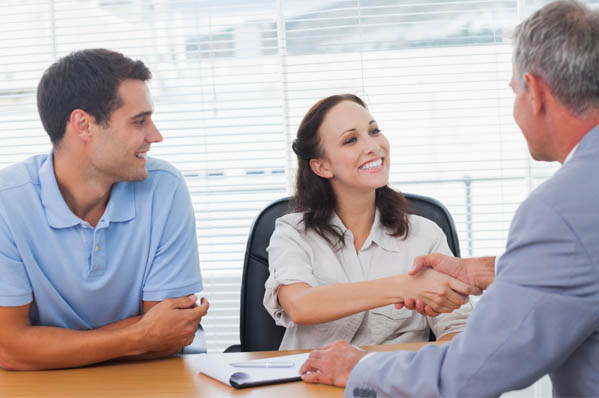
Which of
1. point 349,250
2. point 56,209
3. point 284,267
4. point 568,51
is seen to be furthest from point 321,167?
point 568,51

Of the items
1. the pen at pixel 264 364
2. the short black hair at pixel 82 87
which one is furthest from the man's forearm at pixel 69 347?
the short black hair at pixel 82 87

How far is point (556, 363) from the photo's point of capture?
1.12 m

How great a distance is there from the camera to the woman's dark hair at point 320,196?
7.26 ft

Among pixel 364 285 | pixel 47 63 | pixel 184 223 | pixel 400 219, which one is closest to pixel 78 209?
pixel 184 223

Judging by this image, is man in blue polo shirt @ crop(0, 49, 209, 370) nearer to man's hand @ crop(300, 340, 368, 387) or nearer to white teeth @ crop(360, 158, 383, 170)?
man's hand @ crop(300, 340, 368, 387)

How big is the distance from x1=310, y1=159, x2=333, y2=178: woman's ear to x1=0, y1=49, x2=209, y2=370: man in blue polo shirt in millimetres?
512

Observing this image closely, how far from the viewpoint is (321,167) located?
2330 millimetres

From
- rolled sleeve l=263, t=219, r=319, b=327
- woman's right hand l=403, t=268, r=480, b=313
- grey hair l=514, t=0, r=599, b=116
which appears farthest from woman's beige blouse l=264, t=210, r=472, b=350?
grey hair l=514, t=0, r=599, b=116

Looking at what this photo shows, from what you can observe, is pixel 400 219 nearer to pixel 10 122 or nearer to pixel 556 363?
pixel 556 363

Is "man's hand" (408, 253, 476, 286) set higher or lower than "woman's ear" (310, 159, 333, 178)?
lower

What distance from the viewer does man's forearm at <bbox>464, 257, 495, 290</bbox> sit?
185 centimetres

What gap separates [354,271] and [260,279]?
319 mm

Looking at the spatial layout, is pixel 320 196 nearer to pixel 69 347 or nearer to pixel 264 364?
pixel 264 364

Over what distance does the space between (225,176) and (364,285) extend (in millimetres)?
1510
